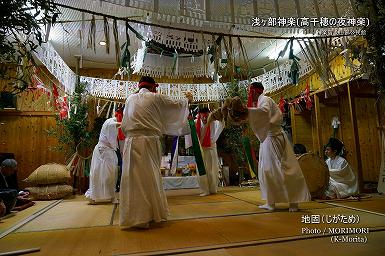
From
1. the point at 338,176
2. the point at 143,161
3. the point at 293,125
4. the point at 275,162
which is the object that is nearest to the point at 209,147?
the point at 338,176

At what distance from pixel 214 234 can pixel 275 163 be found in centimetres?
138

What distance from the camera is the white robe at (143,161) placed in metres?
2.68

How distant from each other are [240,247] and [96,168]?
3.57m

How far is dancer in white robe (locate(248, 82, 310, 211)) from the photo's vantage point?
3.20 meters

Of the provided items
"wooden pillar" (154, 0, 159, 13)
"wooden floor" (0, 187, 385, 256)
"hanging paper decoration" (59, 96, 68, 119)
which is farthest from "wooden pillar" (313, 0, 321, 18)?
"hanging paper decoration" (59, 96, 68, 119)

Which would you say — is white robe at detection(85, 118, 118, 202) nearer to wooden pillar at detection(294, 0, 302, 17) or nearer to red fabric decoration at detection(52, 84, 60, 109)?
red fabric decoration at detection(52, 84, 60, 109)

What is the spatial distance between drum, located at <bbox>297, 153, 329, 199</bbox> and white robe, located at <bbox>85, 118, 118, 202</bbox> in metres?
3.15

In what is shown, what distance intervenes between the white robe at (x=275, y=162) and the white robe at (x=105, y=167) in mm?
2601

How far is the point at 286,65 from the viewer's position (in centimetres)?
664

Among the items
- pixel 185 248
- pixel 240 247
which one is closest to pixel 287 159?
pixel 240 247

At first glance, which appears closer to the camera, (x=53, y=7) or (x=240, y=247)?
(x=53, y=7)

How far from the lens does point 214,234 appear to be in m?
2.25

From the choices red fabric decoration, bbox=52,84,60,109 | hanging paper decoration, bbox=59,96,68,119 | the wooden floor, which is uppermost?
red fabric decoration, bbox=52,84,60,109

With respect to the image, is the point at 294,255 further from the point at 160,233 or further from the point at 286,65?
the point at 286,65
